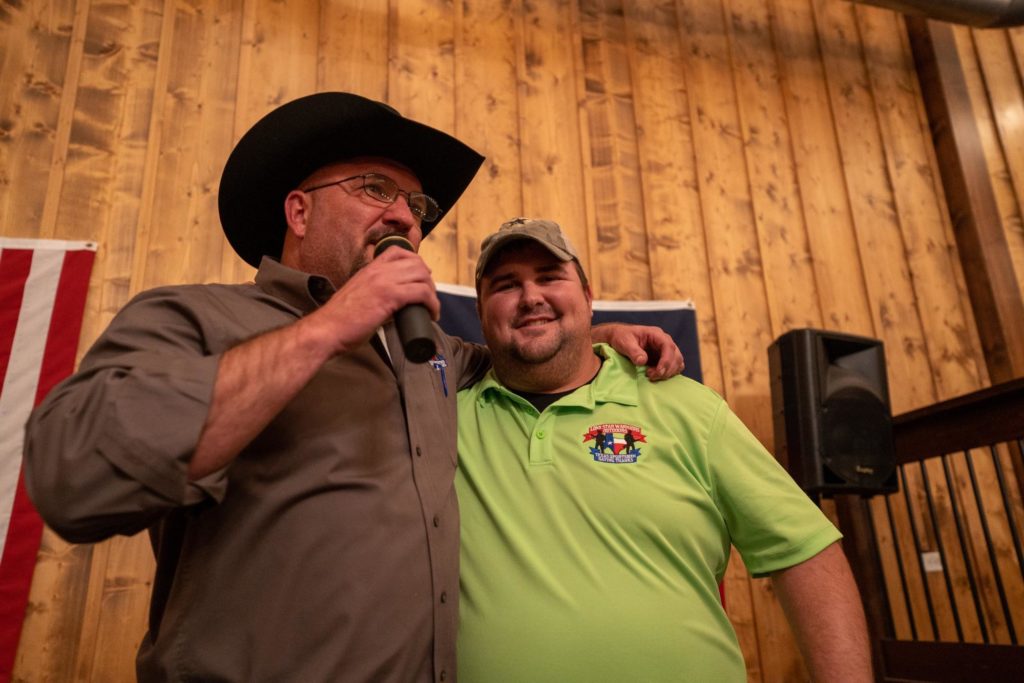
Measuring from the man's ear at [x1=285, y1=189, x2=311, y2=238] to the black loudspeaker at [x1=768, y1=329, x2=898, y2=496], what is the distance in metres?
1.73

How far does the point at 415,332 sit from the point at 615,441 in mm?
660

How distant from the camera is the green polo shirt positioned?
1228 millimetres

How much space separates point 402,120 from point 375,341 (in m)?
0.49

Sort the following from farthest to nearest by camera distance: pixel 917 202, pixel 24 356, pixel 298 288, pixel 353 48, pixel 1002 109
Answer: pixel 1002 109 → pixel 917 202 → pixel 353 48 → pixel 24 356 → pixel 298 288

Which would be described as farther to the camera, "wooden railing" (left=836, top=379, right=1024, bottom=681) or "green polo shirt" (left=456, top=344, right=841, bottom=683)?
"wooden railing" (left=836, top=379, right=1024, bottom=681)

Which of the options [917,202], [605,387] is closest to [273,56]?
[605,387]

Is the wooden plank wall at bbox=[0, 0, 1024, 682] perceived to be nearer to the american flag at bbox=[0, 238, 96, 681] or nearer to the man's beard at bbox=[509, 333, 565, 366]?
the american flag at bbox=[0, 238, 96, 681]

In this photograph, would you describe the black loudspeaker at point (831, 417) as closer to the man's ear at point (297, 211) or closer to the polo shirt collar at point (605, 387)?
the polo shirt collar at point (605, 387)

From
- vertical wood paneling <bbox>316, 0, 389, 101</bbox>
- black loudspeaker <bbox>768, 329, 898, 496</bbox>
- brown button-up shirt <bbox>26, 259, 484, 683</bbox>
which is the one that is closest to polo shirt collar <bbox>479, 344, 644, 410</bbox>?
brown button-up shirt <bbox>26, 259, 484, 683</bbox>

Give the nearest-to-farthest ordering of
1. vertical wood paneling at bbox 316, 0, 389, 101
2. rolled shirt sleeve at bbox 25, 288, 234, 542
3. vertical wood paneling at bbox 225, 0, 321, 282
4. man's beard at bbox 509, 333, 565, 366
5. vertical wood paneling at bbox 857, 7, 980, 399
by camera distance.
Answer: rolled shirt sleeve at bbox 25, 288, 234, 542
man's beard at bbox 509, 333, 565, 366
vertical wood paneling at bbox 225, 0, 321, 282
vertical wood paneling at bbox 316, 0, 389, 101
vertical wood paneling at bbox 857, 7, 980, 399

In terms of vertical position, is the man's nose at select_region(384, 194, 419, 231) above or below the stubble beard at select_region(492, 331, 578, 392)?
above

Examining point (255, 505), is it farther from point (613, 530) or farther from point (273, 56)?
point (273, 56)

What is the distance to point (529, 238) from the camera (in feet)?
5.37

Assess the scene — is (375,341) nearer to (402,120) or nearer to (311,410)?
(311,410)
